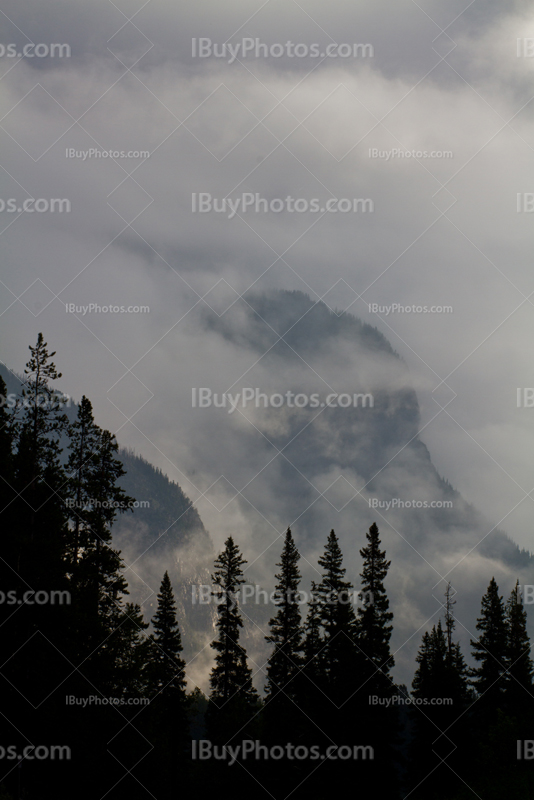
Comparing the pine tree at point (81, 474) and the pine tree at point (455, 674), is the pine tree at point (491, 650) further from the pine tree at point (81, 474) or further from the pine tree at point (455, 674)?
the pine tree at point (81, 474)

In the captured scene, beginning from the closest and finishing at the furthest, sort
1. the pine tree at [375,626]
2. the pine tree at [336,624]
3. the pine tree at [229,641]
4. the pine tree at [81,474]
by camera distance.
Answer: the pine tree at [81,474], the pine tree at [336,624], the pine tree at [375,626], the pine tree at [229,641]

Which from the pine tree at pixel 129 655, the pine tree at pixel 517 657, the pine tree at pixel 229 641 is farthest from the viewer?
the pine tree at pixel 517 657

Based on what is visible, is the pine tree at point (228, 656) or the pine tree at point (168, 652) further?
the pine tree at point (168, 652)

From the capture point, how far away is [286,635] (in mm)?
55250

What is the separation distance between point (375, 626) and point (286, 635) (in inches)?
320

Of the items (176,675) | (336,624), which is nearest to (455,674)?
(336,624)

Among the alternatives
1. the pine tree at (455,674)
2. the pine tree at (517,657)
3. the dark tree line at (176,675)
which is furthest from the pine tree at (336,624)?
the pine tree at (517,657)

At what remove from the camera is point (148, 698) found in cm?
4200

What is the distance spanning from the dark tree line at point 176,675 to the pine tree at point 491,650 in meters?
0.15

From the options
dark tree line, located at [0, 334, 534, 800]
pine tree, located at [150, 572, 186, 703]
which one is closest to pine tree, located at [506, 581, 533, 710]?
dark tree line, located at [0, 334, 534, 800]

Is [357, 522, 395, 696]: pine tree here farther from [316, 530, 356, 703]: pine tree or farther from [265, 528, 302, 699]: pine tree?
[265, 528, 302, 699]: pine tree

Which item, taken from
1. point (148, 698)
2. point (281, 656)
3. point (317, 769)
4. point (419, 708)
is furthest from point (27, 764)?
point (419, 708)

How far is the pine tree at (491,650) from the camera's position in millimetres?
60000

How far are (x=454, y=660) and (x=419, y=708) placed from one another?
39.8 ft
